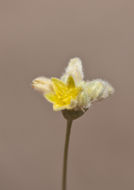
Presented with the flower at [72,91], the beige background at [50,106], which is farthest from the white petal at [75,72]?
the beige background at [50,106]

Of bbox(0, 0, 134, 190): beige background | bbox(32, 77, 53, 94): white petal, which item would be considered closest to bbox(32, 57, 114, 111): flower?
bbox(32, 77, 53, 94): white petal

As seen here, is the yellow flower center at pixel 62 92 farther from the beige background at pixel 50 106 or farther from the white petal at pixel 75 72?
the beige background at pixel 50 106

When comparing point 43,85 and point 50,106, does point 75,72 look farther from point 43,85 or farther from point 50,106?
point 50,106

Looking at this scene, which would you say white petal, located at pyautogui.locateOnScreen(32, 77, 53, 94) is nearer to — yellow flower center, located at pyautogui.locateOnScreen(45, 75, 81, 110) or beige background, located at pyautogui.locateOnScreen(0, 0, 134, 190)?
yellow flower center, located at pyautogui.locateOnScreen(45, 75, 81, 110)

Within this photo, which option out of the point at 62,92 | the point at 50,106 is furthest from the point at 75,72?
the point at 50,106

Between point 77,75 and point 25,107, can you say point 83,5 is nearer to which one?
point 25,107

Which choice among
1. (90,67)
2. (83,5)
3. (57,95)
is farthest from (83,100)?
(83,5)
